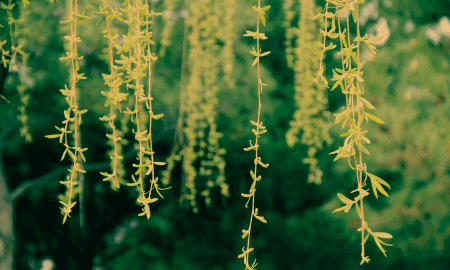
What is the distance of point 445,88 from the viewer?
9.51 ft

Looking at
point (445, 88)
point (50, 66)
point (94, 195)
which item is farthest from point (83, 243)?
point (445, 88)

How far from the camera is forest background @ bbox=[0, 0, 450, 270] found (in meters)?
2.88

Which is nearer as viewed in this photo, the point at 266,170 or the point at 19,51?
the point at 19,51

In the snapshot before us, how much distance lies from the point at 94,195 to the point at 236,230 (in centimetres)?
154

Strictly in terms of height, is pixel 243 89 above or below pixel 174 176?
above

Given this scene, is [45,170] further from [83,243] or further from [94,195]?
[83,243]

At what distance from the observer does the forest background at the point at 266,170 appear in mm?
2877

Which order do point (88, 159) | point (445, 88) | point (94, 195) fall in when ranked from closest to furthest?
point (445, 88) → point (88, 159) → point (94, 195)

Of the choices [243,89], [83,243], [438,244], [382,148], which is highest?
[243,89]

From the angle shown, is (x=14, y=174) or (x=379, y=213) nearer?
(x=379, y=213)

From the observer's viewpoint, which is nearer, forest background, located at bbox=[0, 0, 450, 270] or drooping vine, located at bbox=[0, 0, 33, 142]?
drooping vine, located at bbox=[0, 0, 33, 142]

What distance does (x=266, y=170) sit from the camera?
3852 mm

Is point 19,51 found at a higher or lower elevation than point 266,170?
higher

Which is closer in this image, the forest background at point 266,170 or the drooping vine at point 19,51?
the drooping vine at point 19,51
